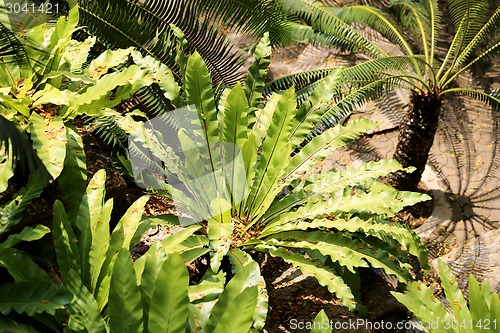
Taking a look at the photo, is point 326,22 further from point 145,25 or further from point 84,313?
point 84,313

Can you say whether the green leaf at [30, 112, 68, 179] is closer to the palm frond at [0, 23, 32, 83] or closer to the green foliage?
the palm frond at [0, 23, 32, 83]

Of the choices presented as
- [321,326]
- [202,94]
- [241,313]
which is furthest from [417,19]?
[241,313]

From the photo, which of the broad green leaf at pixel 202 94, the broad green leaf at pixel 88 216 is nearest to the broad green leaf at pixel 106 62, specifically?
the broad green leaf at pixel 202 94

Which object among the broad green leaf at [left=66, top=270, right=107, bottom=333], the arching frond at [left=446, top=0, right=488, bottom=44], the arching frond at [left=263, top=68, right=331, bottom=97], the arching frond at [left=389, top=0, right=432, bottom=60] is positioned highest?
the arching frond at [left=446, top=0, right=488, bottom=44]

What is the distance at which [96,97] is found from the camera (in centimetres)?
327

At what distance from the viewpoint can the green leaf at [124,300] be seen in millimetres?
2684

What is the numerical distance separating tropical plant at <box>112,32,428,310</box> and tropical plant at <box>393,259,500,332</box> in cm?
16

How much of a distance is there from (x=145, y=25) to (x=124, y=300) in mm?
1908

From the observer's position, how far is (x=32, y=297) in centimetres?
272

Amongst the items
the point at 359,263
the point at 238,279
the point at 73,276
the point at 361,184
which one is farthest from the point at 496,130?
the point at 73,276

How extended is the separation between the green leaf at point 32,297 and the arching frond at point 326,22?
2.58m

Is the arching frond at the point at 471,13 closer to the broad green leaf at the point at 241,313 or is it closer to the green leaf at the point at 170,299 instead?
the broad green leaf at the point at 241,313

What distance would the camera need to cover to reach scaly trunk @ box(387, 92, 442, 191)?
15.1ft

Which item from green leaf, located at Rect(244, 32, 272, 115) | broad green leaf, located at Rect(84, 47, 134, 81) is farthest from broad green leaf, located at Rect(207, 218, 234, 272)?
broad green leaf, located at Rect(84, 47, 134, 81)
